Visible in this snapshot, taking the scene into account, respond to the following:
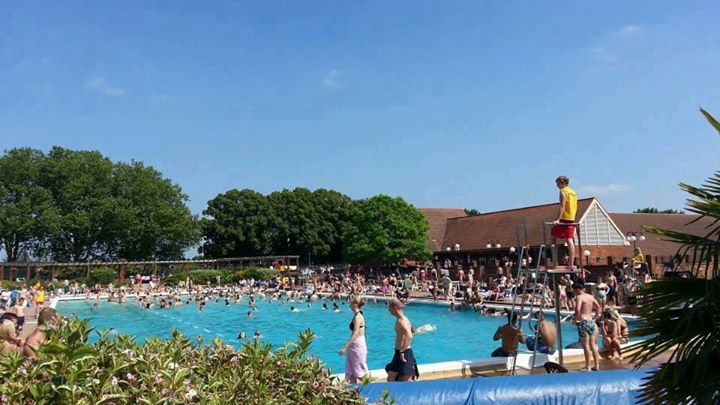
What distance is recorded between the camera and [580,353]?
11141 mm

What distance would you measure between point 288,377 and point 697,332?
7.40 feet

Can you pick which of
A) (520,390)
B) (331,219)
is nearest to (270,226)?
(331,219)

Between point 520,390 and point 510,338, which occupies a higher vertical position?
point 520,390

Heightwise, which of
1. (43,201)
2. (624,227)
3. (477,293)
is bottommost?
(477,293)

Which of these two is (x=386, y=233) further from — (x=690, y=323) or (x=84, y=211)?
(x=690, y=323)

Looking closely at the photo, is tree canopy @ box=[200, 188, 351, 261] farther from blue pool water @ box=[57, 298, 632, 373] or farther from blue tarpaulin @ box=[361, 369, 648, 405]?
blue tarpaulin @ box=[361, 369, 648, 405]

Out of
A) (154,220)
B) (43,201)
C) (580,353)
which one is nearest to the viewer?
(580,353)

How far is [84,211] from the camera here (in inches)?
2269

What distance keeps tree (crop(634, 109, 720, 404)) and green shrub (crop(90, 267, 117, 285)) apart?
53.2 metres

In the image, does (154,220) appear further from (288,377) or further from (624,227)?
(288,377)

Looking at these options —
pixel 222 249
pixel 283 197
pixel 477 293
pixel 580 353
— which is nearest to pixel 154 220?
pixel 222 249

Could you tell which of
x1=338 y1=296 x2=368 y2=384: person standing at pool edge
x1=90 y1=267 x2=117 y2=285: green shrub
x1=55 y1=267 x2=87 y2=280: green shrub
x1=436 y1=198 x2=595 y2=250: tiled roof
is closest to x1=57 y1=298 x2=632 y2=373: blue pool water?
x1=338 y1=296 x2=368 y2=384: person standing at pool edge

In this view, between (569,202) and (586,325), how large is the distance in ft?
7.40

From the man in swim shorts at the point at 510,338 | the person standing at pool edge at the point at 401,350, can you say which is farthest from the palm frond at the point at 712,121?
the man in swim shorts at the point at 510,338
